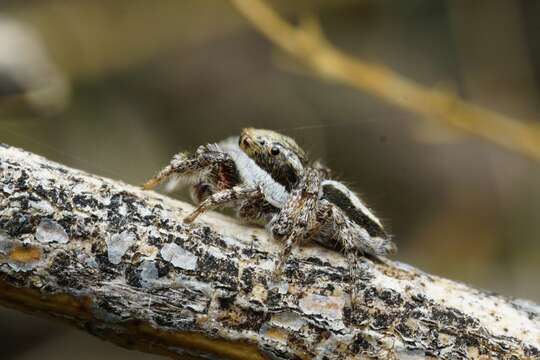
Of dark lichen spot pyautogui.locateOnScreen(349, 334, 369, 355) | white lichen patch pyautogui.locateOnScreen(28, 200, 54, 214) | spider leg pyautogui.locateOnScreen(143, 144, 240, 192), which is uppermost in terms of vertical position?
spider leg pyautogui.locateOnScreen(143, 144, 240, 192)

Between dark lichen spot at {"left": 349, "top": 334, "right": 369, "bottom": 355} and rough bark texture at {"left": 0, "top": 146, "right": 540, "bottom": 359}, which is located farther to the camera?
dark lichen spot at {"left": 349, "top": 334, "right": 369, "bottom": 355}

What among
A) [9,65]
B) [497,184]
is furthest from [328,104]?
[9,65]

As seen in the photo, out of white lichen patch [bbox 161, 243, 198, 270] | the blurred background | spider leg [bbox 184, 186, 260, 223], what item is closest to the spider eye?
spider leg [bbox 184, 186, 260, 223]

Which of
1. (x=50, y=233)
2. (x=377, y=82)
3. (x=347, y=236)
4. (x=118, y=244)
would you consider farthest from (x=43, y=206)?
(x=377, y=82)

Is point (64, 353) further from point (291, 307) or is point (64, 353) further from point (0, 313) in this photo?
point (291, 307)

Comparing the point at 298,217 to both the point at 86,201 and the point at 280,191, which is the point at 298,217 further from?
the point at 86,201

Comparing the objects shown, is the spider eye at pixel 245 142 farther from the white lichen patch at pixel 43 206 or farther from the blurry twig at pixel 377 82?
the blurry twig at pixel 377 82

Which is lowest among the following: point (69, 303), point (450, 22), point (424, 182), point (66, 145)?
point (69, 303)

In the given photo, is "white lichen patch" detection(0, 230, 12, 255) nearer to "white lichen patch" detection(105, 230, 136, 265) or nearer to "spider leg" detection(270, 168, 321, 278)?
"white lichen patch" detection(105, 230, 136, 265)
